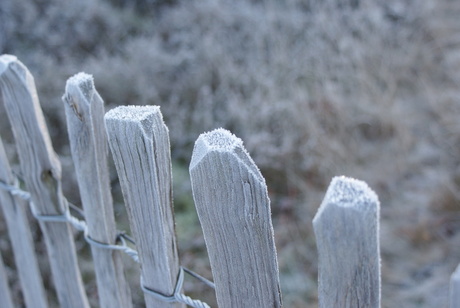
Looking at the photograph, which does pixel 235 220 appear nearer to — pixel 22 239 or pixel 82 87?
pixel 82 87

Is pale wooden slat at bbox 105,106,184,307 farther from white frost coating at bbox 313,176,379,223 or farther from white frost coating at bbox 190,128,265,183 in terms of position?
white frost coating at bbox 313,176,379,223

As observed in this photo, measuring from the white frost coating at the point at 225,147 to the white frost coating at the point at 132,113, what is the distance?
0.41ft

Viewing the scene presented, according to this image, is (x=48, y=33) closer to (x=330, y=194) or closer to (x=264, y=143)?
(x=264, y=143)

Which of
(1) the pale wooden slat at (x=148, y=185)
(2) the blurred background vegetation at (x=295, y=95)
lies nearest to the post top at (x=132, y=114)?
(1) the pale wooden slat at (x=148, y=185)

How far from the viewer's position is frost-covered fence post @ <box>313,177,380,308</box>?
58cm

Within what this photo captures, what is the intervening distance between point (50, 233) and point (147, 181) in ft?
1.92

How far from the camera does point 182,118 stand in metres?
3.04

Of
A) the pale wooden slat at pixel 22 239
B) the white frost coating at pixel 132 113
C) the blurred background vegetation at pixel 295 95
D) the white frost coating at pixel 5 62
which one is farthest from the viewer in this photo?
the blurred background vegetation at pixel 295 95

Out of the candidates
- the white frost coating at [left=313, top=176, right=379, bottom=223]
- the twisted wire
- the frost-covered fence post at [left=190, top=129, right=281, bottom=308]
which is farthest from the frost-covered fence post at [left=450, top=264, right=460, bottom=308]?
the twisted wire

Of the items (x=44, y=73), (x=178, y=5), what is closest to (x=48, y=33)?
(x=44, y=73)

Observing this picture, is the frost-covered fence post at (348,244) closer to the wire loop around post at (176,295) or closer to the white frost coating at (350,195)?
the white frost coating at (350,195)

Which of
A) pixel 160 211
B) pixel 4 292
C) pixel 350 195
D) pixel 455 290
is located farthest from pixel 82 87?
pixel 4 292

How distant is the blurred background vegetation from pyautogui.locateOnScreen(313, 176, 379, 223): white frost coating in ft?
5.81

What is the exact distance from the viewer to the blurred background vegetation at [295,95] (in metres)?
2.57
